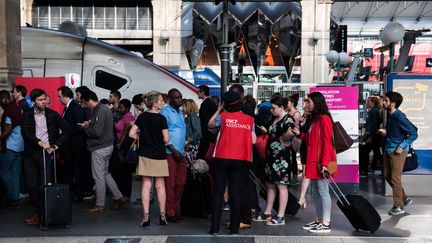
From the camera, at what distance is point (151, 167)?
7109 millimetres

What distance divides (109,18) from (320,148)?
97.3ft

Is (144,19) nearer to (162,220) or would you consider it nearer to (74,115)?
(74,115)

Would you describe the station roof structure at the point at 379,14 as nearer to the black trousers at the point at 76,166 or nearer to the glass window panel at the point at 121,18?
the glass window panel at the point at 121,18

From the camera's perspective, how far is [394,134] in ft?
26.5

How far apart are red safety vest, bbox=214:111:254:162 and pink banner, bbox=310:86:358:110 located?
10.4 feet

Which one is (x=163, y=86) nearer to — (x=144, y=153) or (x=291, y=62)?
(x=144, y=153)

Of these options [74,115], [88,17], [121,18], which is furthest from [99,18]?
[74,115]

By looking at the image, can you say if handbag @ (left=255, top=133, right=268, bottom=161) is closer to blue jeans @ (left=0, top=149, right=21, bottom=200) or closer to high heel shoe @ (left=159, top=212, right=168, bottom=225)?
high heel shoe @ (left=159, top=212, right=168, bottom=225)

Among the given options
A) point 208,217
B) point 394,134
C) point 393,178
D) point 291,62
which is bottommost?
point 208,217

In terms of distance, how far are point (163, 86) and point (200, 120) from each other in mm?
4738

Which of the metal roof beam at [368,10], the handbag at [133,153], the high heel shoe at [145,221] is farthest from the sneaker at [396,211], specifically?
the metal roof beam at [368,10]

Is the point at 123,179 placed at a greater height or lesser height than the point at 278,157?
lesser

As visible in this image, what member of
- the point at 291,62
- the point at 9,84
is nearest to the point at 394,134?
the point at 9,84

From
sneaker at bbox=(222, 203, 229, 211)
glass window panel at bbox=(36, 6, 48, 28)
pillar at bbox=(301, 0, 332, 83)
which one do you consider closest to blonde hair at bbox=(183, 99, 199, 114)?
sneaker at bbox=(222, 203, 229, 211)
